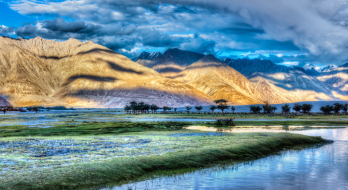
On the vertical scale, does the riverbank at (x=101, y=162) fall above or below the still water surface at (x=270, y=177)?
above

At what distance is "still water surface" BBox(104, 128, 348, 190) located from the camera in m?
21.1

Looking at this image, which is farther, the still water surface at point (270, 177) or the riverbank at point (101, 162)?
the still water surface at point (270, 177)

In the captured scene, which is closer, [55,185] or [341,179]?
[55,185]

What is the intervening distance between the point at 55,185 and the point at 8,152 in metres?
13.2

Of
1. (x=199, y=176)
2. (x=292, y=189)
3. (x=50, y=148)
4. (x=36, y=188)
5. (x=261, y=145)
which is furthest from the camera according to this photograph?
(x=261, y=145)

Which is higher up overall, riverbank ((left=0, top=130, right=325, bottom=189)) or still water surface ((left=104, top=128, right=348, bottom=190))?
riverbank ((left=0, top=130, right=325, bottom=189))

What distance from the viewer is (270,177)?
23.8 meters

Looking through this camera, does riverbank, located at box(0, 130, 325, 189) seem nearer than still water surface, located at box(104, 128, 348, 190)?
Yes

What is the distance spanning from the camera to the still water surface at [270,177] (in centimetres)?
2109

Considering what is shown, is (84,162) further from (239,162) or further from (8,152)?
(239,162)

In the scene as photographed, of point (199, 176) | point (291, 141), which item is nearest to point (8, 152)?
point (199, 176)

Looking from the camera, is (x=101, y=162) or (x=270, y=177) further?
(x=101, y=162)

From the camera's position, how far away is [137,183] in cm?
2114

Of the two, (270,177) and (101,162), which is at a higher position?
(101,162)
